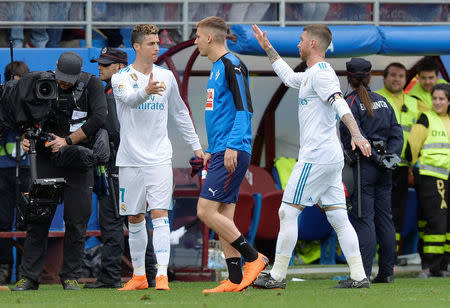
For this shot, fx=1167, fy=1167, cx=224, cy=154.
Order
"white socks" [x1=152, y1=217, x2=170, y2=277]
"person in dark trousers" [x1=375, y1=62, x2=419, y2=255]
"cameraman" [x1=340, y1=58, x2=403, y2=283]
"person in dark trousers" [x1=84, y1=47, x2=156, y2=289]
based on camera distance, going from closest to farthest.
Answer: "white socks" [x1=152, y1=217, x2=170, y2=277], "person in dark trousers" [x1=84, y1=47, x2=156, y2=289], "cameraman" [x1=340, y1=58, x2=403, y2=283], "person in dark trousers" [x1=375, y1=62, x2=419, y2=255]

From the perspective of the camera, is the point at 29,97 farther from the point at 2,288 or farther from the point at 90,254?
the point at 90,254

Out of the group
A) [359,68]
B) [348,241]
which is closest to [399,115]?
[359,68]

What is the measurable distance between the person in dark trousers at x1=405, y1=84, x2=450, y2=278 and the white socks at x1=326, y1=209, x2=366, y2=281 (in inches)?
121

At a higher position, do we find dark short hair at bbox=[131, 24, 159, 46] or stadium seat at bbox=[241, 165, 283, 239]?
dark short hair at bbox=[131, 24, 159, 46]

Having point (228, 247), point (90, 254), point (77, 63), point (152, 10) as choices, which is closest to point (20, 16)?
point (152, 10)

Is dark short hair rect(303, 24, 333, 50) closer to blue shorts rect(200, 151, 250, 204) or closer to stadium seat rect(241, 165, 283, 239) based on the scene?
blue shorts rect(200, 151, 250, 204)

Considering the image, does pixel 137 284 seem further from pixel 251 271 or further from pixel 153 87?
pixel 153 87

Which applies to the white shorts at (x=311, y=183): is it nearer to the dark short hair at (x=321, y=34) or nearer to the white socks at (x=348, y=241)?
the white socks at (x=348, y=241)

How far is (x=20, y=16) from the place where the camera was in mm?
13055

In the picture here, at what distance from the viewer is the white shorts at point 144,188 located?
8812 mm

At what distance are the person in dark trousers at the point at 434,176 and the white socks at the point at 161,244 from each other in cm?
380

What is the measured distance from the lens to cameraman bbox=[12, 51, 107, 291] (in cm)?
919

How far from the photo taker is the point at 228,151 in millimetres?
8227

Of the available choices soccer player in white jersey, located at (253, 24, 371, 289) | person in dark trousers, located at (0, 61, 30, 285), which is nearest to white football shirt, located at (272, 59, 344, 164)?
soccer player in white jersey, located at (253, 24, 371, 289)
